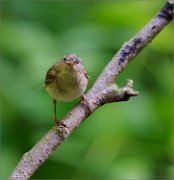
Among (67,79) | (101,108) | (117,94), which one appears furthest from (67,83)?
(117,94)

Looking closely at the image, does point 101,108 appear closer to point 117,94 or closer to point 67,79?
point 67,79

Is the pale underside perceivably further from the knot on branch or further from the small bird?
the knot on branch

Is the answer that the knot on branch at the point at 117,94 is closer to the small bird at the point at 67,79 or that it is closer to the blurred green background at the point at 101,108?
the small bird at the point at 67,79

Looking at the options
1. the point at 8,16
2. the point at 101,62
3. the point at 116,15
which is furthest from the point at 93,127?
→ the point at 8,16

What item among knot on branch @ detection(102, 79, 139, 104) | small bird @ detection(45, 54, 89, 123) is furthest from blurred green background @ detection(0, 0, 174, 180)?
knot on branch @ detection(102, 79, 139, 104)

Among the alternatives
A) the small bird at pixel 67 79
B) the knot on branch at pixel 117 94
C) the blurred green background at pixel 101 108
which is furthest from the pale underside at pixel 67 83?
the knot on branch at pixel 117 94

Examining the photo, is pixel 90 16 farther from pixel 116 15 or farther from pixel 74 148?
pixel 74 148
